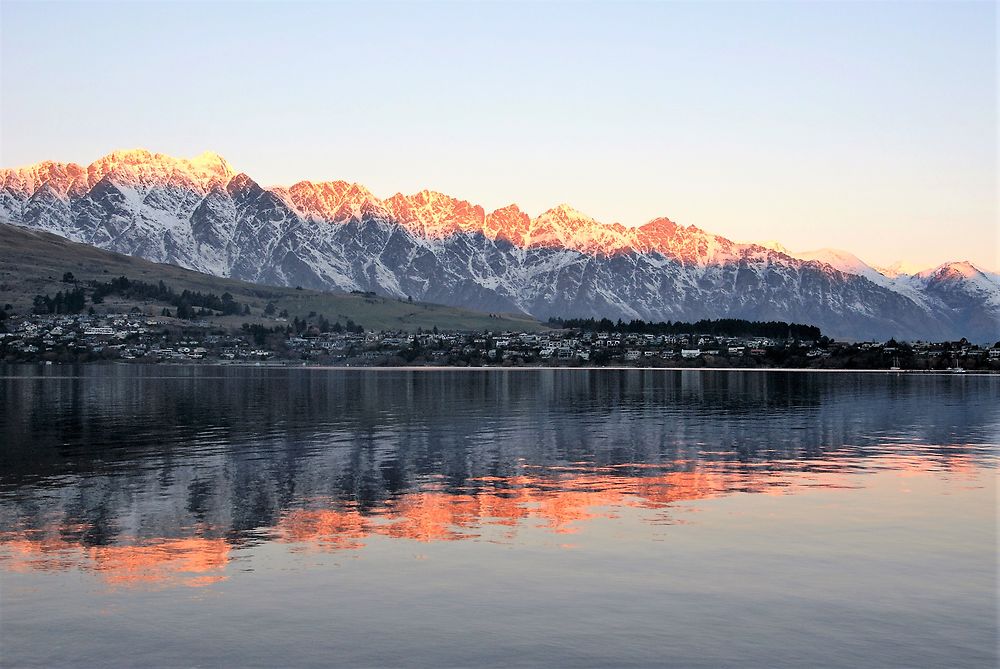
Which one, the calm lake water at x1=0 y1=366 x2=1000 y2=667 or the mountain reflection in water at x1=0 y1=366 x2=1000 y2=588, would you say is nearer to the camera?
the calm lake water at x1=0 y1=366 x2=1000 y2=667

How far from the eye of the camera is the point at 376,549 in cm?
3891

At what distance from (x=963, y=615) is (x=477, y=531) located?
1977 cm

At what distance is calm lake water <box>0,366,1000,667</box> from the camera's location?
27047 mm

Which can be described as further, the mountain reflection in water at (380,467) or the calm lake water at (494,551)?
the mountain reflection in water at (380,467)

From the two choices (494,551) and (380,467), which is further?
A: (380,467)

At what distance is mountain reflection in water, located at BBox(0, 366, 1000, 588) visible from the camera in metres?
41.6

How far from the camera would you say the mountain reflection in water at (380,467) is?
41.6m

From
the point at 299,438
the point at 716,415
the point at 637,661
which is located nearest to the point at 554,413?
the point at 716,415

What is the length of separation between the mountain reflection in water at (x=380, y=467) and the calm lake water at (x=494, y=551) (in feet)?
1.01

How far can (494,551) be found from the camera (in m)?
38.8

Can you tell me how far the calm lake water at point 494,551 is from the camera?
27.0 m

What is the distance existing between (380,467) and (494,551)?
1094 inches

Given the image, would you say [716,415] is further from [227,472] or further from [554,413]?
[227,472]

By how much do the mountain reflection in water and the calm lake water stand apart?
1.01 ft
